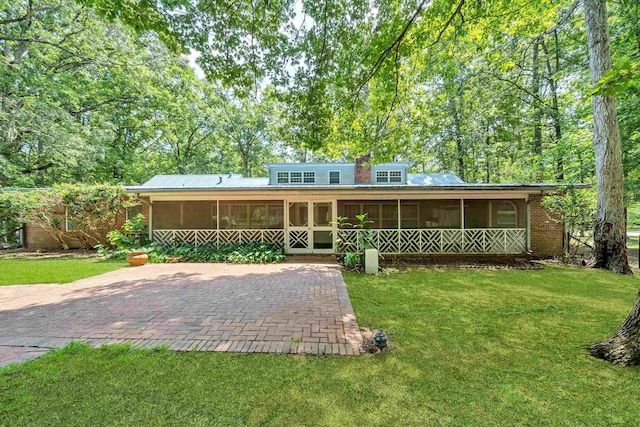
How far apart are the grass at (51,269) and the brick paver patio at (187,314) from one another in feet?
2.01

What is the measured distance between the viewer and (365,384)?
2471mm

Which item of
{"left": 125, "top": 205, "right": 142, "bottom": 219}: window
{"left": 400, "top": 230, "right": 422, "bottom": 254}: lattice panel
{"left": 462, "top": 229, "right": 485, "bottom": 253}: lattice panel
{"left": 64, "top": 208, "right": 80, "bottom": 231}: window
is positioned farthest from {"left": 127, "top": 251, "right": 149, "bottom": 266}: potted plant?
{"left": 462, "top": 229, "right": 485, "bottom": 253}: lattice panel

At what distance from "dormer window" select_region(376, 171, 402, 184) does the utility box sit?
30.2 feet

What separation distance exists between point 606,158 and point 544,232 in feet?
11.6

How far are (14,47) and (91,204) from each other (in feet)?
40.1

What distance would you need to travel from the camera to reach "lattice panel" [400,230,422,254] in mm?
9844

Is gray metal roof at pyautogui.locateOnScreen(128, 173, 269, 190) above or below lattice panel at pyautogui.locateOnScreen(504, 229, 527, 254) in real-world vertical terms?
above

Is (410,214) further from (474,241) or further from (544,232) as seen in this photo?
(544,232)

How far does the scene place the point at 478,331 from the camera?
3650 millimetres

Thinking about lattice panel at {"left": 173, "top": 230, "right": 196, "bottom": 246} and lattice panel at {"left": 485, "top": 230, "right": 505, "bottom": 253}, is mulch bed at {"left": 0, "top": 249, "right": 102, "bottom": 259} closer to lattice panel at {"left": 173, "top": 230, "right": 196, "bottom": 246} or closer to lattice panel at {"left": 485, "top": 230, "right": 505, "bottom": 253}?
lattice panel at {"left": 173, "top": 230, "right": 196, "bottom": 246}

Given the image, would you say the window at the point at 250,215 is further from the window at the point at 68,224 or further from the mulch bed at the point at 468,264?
the mulch bed at the point at 468,264

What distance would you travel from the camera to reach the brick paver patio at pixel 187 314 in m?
3.29

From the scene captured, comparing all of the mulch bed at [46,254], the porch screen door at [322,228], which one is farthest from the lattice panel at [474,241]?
the mulch bed at [46,254]

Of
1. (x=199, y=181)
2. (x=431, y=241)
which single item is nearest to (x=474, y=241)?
(x=431, y=241)
